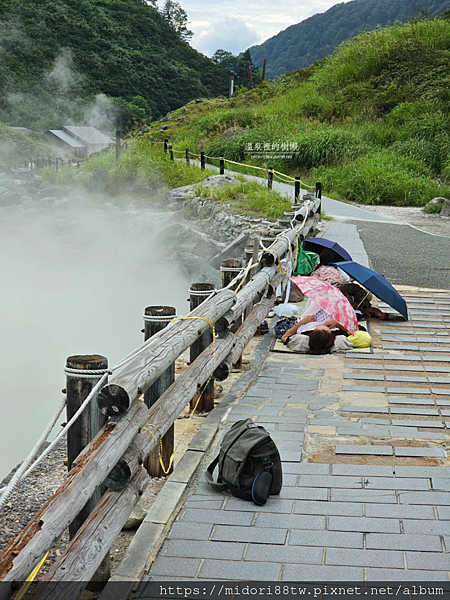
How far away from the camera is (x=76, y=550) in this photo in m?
2.38

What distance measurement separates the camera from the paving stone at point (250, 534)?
307cm

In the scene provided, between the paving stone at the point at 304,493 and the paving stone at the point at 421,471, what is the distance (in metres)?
0.55

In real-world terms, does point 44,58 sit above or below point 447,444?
above

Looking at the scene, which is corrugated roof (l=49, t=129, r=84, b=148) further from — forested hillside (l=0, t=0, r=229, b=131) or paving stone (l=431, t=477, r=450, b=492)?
paving stone (l=431, t=477, r=450, b=492)

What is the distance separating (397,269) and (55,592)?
964cm

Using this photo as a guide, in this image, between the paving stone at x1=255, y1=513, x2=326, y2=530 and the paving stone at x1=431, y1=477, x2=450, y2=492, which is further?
the paving stone at x1=431, y1=477, x2=450, y2=492

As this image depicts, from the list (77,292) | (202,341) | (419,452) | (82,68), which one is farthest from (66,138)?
(419,452)

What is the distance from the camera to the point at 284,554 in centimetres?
294

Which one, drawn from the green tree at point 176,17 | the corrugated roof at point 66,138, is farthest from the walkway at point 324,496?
the green tree at point 176,17

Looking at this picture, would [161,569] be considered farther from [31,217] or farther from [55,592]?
[31,217]

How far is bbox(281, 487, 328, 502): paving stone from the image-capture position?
11.6 ft

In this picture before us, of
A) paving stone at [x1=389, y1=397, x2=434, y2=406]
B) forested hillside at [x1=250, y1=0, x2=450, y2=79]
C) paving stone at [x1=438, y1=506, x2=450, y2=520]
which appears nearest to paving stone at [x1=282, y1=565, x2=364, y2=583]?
paving stone at [x1=438, y1=506, x2=450, y2=520]

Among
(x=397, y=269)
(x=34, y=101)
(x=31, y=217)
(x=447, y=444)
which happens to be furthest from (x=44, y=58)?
(x=447, y=444)

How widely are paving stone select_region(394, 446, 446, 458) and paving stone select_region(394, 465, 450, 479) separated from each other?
209mm
